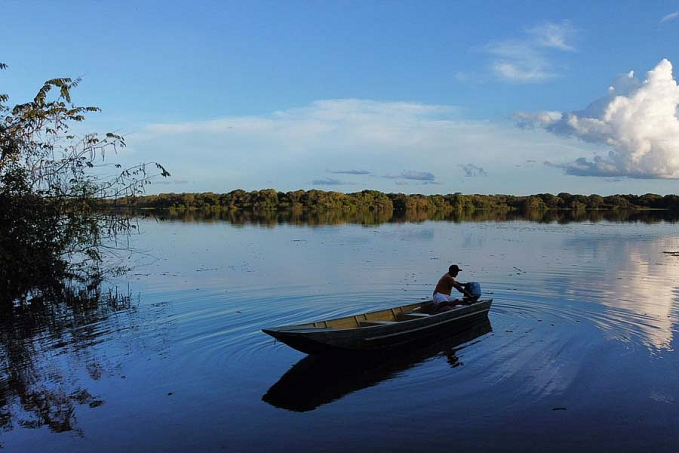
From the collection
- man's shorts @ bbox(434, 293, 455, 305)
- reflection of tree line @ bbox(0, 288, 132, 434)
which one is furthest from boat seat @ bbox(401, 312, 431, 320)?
reflection of tree line @ bbox(0, 288, 132, 434)

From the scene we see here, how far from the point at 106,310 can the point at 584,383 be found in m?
13.9

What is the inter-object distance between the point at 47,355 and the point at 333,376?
21.5ft

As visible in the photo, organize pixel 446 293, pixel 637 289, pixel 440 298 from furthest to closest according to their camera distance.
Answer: pixel 637 289 → pixel 446 293 → pixel 440 298

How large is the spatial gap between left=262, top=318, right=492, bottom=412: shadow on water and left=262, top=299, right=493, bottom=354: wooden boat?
273 millimetres

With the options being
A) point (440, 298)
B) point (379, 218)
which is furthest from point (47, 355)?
point (379, 218)

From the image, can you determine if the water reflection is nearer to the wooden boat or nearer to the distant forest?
the wooden boat

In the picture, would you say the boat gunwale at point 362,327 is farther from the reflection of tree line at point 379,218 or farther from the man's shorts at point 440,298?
the reflection of tree line at point 379,218

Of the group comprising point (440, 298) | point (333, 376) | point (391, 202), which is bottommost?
point (333, 376)

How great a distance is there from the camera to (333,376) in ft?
34.4

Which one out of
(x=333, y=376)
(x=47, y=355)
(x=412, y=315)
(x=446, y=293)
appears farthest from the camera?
(x=446, y=293)

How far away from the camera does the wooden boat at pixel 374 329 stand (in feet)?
34.4

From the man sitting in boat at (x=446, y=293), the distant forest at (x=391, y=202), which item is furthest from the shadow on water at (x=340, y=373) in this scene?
the distant forest at (x=391, y=202)

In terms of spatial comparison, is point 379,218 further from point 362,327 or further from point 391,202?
point 362,327

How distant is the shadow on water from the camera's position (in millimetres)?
9344
